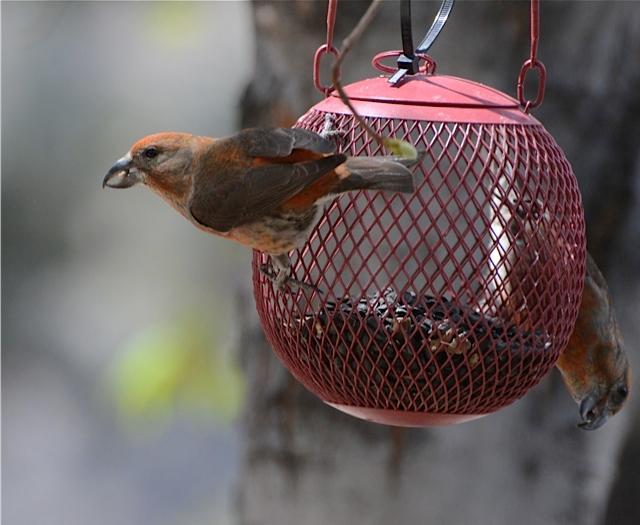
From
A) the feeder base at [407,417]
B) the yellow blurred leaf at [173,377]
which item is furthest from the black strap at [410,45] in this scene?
the yellow blurred leaf at [173,377]

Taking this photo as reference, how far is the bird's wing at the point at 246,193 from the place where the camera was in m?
3.24

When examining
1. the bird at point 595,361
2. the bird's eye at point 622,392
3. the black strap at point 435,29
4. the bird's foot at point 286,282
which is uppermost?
the black strap at point 435,29

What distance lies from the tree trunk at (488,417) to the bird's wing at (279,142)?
1.51m

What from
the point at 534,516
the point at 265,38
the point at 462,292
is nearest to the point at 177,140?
the point at 462,292

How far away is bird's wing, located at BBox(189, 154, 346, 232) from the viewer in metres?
3.24

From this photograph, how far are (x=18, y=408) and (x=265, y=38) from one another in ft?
12.1

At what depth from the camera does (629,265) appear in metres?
4.89

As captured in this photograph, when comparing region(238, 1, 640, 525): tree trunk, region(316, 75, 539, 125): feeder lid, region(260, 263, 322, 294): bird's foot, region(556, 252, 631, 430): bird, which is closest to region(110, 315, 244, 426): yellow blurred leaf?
region(238, 1, 640, 525): tree trunk

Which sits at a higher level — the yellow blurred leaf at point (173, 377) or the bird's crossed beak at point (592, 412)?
the bird's crossed beak at point (592, 412)

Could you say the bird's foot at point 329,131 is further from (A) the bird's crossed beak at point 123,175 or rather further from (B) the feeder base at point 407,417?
(B) the feeder base at point 407,417

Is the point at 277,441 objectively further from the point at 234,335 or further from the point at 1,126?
the point at 1,126

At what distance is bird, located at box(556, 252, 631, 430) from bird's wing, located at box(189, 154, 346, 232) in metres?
1.60

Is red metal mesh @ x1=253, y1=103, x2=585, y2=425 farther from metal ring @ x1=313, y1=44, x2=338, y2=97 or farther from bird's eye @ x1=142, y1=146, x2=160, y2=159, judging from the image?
bird's eye @ x1=142, y1=146, x2=160, y2=159

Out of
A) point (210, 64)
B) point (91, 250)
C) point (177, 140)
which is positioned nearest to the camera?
point (177, 140)
